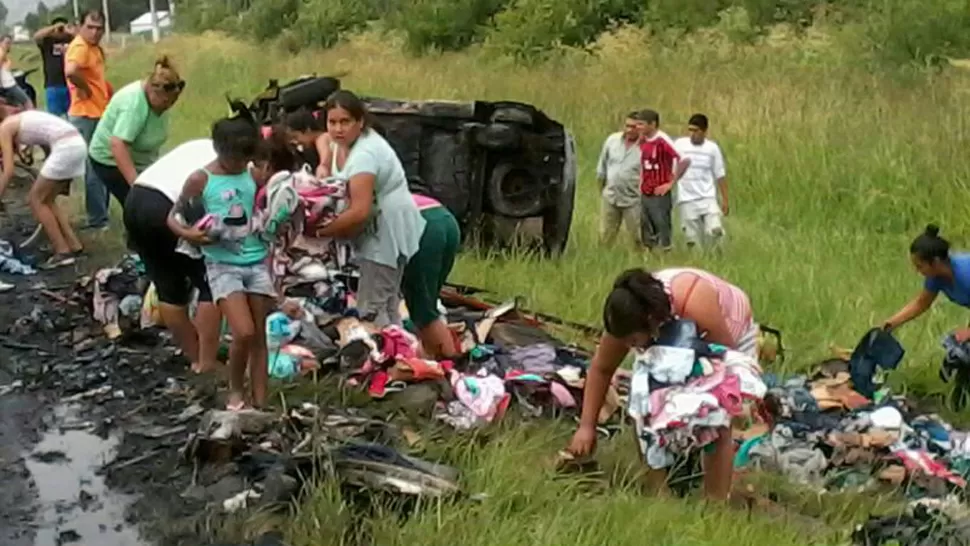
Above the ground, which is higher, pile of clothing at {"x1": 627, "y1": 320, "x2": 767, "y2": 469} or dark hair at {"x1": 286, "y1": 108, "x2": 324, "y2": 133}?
dark hair at {"x1": 286, "y1": 108, "x2": 324, "y2": 133}

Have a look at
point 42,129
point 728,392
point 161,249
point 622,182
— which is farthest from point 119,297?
point 622,182

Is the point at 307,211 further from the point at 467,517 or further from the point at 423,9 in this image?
the point at 423,9

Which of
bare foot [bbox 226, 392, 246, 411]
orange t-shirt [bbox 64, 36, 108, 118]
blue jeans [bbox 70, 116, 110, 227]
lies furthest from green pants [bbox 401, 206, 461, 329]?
orange t-shirt [bbox 64, 36, 108, 118]

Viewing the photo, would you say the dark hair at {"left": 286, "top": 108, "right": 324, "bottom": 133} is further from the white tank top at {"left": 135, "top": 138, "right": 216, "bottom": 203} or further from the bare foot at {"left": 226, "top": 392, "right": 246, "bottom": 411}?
the bare foot at {"left": 226, "top": 392, "right": 246, "bottom": 411}

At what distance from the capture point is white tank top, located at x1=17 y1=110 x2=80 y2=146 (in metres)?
10.7

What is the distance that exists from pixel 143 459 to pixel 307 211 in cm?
141

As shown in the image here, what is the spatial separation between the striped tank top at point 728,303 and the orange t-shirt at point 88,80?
8.12 m

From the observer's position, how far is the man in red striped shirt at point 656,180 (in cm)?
1178

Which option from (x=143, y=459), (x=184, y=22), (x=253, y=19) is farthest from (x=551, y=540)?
(x=184, y=22)

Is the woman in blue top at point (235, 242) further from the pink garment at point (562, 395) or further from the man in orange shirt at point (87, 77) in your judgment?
the man in orange shirt at point (87, 77)

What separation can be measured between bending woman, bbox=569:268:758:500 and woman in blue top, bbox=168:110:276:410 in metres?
1.54

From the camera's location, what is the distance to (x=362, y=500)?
5.16 metres

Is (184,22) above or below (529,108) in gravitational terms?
below

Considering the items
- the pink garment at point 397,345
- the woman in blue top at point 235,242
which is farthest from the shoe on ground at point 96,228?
the woman in blue top at point 235,242
